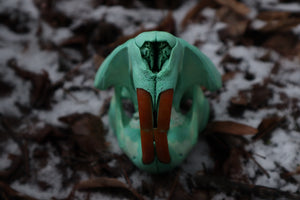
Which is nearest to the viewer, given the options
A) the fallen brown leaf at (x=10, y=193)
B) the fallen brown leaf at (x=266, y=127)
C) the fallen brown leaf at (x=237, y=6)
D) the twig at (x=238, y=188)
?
the twig at (x=238, y=188)

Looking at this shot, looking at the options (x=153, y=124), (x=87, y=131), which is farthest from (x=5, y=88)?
(x=153, y=124)

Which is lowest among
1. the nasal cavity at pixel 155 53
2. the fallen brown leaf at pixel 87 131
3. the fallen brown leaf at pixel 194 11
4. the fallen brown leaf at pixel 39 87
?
the fallen brown leaf at pixel 87 131

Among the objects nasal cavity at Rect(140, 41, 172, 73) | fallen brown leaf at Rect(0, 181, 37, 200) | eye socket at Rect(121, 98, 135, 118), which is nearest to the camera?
nasal cavity at Rect(140, 41, 172, 73)

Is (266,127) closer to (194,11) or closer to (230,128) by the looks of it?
(230,128)

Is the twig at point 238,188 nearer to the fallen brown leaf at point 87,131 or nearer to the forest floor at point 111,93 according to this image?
the forest floor at point 111,93

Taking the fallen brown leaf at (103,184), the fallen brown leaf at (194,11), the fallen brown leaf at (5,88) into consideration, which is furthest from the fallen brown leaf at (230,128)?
the fallen brown leaf at (5,88)

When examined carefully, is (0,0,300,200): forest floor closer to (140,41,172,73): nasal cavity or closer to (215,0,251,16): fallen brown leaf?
(215,0,251,16): fallen brown leaf

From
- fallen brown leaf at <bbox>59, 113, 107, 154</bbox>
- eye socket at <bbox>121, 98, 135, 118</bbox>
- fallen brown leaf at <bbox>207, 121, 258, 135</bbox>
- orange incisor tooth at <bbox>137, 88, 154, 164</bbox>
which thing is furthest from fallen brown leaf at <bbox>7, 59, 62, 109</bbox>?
fallen brown leaf at <bbox>207, 121, 258, 135</bbox>
